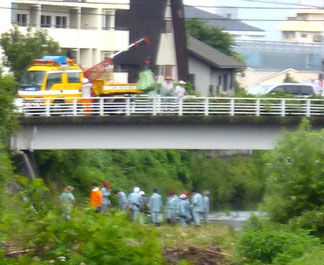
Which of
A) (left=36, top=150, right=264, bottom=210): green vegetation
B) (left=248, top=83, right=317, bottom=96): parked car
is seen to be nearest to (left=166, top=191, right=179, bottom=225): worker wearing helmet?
→ (left=36, top=150, right=264, bottom=210): green vegetation

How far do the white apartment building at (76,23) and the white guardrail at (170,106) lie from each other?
1795cm

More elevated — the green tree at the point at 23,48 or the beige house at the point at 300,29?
the beige house at the point at 300,29

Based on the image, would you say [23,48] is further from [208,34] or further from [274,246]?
[274,246]

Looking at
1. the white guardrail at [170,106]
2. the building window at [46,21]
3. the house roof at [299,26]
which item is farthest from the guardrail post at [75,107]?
the house roof at [299,26]

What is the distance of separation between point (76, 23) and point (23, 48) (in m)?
12.2

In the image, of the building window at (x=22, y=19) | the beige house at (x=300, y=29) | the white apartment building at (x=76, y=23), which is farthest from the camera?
the beige house at (x=300, y=29)

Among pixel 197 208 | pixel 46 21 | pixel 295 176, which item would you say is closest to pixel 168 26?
pixel 46 21

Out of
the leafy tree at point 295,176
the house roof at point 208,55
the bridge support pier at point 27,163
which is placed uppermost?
the house roof at point 208,55

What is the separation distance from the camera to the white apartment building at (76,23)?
47.1 m

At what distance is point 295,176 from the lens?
16.4m

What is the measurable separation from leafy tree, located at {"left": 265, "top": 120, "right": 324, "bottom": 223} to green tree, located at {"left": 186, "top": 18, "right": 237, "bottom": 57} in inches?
1695

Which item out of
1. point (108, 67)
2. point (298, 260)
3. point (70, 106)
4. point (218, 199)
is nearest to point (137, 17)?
point (218, 199)

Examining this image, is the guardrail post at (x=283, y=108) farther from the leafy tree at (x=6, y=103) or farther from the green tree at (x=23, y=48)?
the green tree at (x=23, y=48)

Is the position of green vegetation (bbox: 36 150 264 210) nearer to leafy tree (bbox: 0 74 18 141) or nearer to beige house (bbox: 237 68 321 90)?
leafy tree (bbox: 0 74 18 141)
